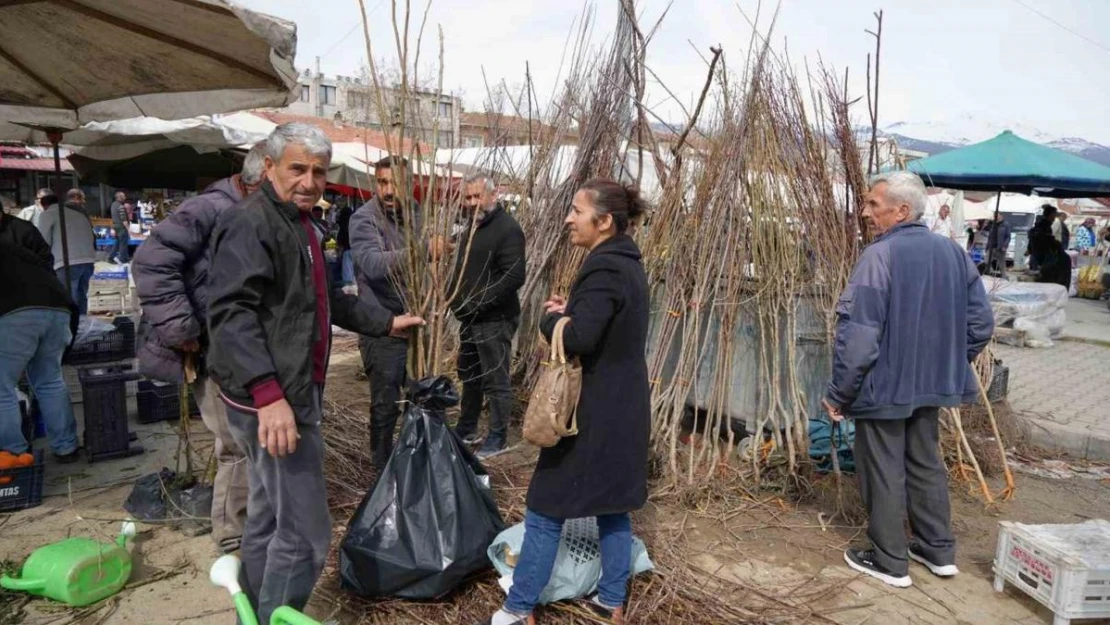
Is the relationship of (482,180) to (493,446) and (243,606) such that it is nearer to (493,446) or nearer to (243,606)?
(493,446)

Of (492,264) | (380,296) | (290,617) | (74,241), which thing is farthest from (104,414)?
(74,241)

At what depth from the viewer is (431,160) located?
2848 millimetres

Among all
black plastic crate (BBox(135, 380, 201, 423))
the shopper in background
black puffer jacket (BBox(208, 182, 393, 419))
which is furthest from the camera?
the shopper in background

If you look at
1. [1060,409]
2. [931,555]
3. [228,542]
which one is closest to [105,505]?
[228,542]

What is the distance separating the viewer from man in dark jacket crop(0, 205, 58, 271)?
364 cm

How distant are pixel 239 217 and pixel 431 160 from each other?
3.50 feet

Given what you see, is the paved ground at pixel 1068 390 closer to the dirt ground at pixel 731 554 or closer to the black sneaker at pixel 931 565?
the dirt ground at pixel 731 554

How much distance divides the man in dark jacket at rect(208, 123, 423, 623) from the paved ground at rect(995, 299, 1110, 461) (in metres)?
5.17

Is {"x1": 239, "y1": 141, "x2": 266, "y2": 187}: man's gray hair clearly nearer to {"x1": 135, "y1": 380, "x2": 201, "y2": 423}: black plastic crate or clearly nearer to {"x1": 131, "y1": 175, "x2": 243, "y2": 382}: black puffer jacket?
{"x1": 131, "y1": 175, "x2": 243, "y2": 382}: black puffer jacket

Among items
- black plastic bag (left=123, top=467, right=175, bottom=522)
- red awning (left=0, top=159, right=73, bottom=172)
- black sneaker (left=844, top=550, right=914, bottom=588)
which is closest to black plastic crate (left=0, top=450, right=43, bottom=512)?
black plastic bag (left=123, top=467, right=175, bottom=522)

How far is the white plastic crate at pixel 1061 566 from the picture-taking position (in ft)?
8.39

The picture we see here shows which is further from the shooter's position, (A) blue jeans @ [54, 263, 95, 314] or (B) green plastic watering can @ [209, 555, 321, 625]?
(A) blue jeans @ [54, 263, 95, 314]

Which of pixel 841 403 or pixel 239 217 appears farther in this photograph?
pixel 841 403

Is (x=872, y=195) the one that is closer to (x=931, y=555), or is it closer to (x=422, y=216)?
(x=931, y=555)
